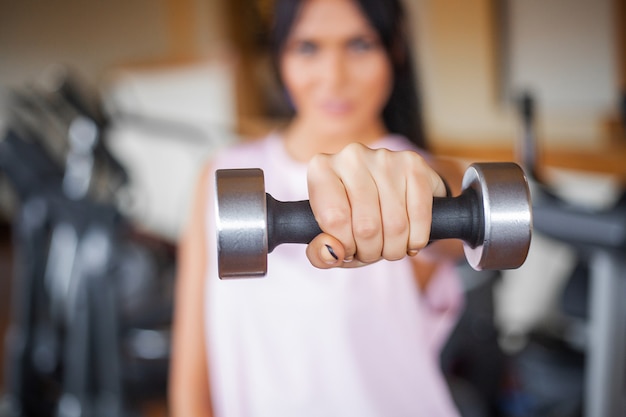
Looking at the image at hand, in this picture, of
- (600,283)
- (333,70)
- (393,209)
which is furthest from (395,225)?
(600,283)

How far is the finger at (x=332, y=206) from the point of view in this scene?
11.2 inches

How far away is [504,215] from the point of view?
0.30 metres

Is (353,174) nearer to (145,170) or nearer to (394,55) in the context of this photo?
(394,55)

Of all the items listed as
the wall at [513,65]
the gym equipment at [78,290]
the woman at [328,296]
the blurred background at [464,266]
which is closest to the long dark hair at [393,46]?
the woman at [328,296]

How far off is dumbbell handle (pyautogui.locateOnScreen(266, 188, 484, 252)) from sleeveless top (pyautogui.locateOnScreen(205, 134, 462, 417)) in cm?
16

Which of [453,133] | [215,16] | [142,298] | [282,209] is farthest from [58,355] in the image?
[215,16]

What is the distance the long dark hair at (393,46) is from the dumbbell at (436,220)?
0.24m

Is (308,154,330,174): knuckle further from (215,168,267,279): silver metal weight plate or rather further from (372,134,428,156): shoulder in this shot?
(372,134,428,156): shoulder

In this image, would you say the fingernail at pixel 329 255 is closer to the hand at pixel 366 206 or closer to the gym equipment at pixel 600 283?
the hand at pixel 366 206

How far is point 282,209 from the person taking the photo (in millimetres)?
308

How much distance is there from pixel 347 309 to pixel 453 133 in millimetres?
2139

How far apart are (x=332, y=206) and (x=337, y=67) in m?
0.21

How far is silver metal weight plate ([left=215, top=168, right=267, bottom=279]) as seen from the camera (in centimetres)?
28

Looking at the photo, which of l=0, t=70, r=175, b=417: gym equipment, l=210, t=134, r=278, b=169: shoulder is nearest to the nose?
l=210, t=134, r=278, b=169: shoulder
